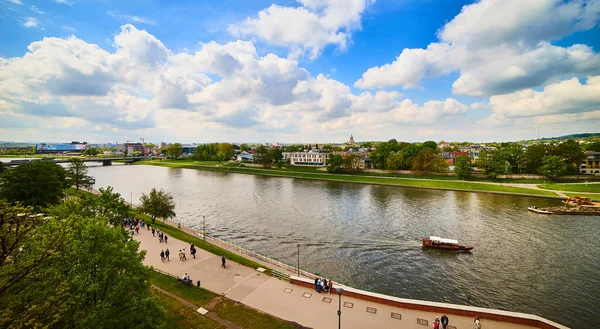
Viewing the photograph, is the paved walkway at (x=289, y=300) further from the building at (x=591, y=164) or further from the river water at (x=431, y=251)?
the building at (x=591, y=164)

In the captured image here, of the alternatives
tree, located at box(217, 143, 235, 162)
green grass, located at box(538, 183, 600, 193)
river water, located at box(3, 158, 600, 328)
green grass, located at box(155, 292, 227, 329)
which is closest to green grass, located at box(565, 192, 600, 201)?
green grass, located at box(538, 183, 600, 193)

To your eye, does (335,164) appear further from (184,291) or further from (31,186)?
(184,291)

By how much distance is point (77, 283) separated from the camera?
11406 millimetres

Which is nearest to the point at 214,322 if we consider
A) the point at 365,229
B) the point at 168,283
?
the point at 168,283

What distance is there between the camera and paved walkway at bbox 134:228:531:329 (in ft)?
56.1

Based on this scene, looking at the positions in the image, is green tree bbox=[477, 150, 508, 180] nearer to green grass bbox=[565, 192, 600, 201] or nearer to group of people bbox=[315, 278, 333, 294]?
green grass bbox=[565, 192, 600, 201]

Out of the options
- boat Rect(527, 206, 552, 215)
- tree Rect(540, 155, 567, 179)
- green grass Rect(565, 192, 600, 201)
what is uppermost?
tree Rect(540, 155, 567, 179)

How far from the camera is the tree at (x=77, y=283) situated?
380 inches

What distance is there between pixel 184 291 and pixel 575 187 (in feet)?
294

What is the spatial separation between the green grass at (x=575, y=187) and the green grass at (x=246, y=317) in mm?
81578

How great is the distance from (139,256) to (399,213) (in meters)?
43.1

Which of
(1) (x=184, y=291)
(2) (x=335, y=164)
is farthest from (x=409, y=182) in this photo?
(1) (x=184, y=291)

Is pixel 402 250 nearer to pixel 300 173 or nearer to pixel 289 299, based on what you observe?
pixel 289 299

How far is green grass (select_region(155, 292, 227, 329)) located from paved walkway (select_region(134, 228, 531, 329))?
2.86m
